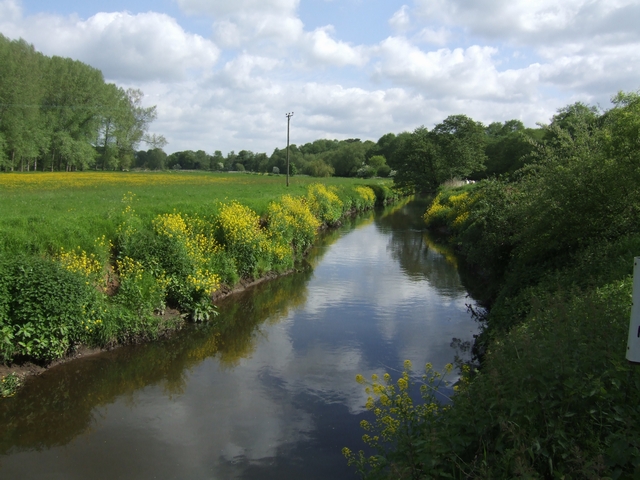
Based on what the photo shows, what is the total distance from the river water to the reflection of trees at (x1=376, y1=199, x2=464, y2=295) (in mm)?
2541

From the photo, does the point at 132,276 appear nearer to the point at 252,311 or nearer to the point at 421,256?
the point at 252,311

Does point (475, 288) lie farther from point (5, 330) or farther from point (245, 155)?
point (245, 155)

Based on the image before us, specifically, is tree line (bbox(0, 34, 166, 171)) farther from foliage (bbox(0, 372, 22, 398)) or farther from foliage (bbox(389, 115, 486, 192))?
foliage (bbox(0, 372, 22, 398))

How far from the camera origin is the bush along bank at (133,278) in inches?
348

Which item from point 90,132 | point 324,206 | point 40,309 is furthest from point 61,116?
point 40,309

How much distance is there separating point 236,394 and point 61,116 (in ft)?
171

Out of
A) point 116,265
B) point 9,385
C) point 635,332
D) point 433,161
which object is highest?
point 433,161

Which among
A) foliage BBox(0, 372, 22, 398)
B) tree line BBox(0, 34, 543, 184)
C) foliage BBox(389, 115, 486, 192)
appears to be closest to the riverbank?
foliage BBox(0, 372, 22, 398)

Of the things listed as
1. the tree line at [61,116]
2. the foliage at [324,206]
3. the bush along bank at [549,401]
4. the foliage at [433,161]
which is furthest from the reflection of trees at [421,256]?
the tree line at [61,116]

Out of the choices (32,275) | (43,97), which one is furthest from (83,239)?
(43,97)

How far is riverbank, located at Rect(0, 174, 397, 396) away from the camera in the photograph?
8.88m

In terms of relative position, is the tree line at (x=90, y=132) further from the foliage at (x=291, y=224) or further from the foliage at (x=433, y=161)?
the foliage at (x=291, y=224)

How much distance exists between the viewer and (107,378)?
30.2 ft

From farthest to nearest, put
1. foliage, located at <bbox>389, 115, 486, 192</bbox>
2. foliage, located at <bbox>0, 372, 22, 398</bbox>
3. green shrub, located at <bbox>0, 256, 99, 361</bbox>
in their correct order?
foliage, located at <bbox>389, 115, 486, 192</bbox> → green shrub, located at <bbox>0, 256, 99, 361</bbox> → foliage, located at <bbox>0, 372, 22, 398</bbox>
